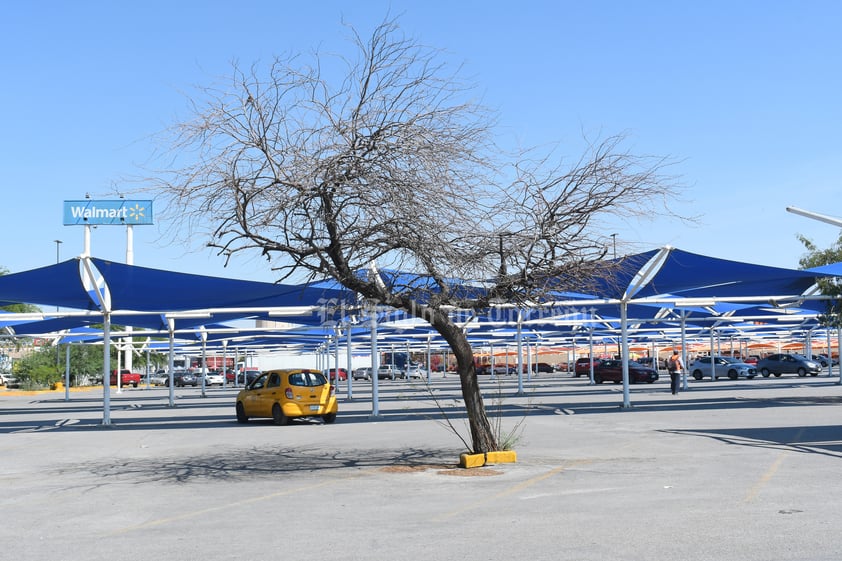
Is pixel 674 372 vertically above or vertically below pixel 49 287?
below

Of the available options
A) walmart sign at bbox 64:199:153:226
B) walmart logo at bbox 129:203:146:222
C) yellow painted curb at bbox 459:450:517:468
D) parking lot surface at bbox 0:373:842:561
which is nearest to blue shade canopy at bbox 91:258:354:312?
parking lot surface at bbox 0:373:842:561

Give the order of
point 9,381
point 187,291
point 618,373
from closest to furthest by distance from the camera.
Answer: point 187,291
point 618,373
point 9,381

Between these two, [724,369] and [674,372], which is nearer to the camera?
[674,372]

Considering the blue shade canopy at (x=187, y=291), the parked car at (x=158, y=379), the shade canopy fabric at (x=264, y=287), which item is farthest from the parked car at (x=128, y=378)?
the blue shade canopy at (x=187, y=291)

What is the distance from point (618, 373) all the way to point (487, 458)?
4083 cm

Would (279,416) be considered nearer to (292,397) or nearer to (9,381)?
(292,397)

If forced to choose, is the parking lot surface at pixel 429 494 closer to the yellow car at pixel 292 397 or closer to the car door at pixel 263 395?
the yellow car at pixel 292 397

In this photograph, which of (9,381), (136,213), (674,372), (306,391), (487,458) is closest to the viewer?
(487,458)

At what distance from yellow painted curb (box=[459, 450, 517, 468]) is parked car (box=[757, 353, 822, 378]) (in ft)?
155

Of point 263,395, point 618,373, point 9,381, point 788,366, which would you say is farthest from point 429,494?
point 9,381

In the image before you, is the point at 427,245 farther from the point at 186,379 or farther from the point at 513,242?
the point at 186,379

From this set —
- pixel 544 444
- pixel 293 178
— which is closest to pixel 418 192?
pixel 293 178

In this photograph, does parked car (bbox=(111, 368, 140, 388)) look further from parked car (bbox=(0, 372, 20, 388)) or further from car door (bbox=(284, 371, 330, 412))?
car door (bbox=(284, 371, 330, 412))

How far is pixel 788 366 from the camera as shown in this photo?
56.5 m
